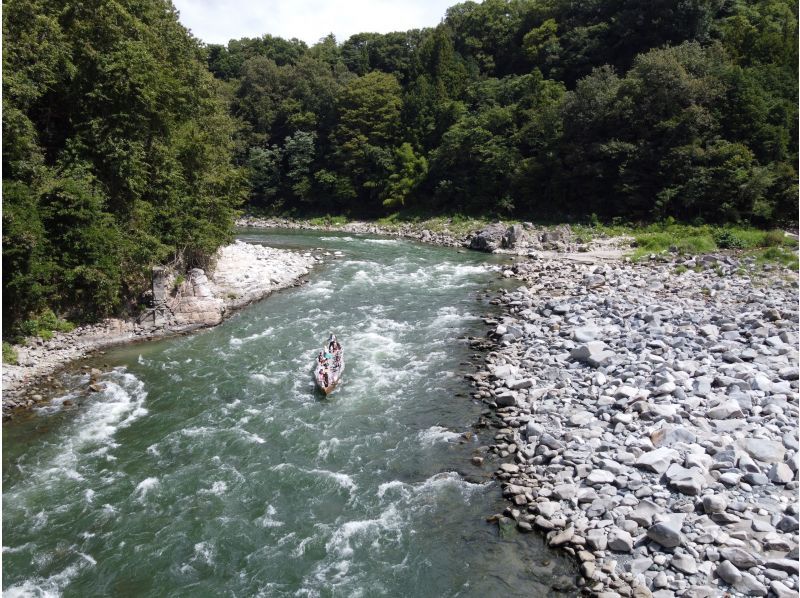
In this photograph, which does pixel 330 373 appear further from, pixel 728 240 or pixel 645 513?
pixel 728 240

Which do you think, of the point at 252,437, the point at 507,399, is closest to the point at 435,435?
the point at 507,399

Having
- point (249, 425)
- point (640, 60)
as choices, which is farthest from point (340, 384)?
point (640, 60)

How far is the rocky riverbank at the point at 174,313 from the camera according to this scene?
15.3m

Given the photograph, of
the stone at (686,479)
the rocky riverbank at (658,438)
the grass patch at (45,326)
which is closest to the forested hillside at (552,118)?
the rocky riverbank at (658,438)

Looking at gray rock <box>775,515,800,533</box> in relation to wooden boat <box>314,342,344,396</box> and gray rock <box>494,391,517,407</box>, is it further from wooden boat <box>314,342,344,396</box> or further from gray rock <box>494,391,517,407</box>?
wooden boat <box>314,342,344,396</box>

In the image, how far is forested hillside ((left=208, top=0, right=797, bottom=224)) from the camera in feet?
105

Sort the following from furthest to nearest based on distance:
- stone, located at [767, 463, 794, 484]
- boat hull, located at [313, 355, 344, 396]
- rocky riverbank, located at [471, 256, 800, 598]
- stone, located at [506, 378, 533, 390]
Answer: boat hull, located at [313, 355, 344, 396] → stone, located at [506, 378, 533, 390] → stone, located at [767, 463, 794, 484] → rocky riverbank, located at [471, 256, 800, 598]

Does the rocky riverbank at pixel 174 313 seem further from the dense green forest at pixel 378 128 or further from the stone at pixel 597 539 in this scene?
the stone at pixel 597 539

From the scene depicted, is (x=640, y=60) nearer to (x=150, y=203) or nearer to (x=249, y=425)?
(x=150, y=203)

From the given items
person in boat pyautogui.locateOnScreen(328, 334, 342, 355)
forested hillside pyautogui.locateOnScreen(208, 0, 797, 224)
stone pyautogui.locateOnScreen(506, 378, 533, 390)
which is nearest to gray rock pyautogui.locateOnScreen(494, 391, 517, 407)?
stone pyautogui.locateOnScreen(506, 378, 533, 390)

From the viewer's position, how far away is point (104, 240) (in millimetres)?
17359

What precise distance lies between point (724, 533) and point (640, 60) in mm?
34861

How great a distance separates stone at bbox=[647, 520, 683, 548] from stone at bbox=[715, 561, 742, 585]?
2.11 feet

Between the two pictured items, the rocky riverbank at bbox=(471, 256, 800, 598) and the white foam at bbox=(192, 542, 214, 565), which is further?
the white foam at bbox=(192, 542, 214, 565)
